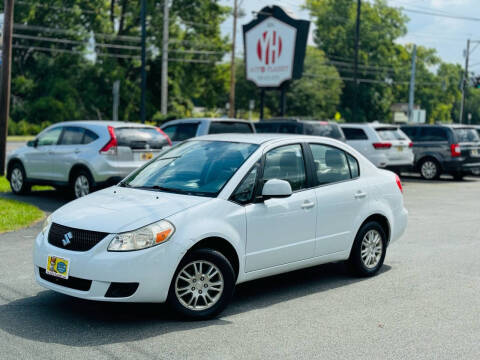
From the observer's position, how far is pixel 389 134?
19.8 meters

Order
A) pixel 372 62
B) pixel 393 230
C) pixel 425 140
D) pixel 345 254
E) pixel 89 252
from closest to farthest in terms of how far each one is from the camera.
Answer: pixel 89 252 → pixel 345 254 → pixel 393 230 → pixel 425 140 → pixel 372 62

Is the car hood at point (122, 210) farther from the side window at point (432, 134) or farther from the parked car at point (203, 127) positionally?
the side window at point (432, 134)

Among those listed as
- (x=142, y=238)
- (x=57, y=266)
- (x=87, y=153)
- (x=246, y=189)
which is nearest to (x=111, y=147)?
(x=87, y=153)

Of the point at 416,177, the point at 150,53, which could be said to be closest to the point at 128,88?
the point at 150,53

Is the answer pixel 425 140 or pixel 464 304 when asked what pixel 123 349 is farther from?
pixel 425 140

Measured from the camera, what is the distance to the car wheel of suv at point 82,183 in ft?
42.8

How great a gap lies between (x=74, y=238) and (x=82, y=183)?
26.5 feet

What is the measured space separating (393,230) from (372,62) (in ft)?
235

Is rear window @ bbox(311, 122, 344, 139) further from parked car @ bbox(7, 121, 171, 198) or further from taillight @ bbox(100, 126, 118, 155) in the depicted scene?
taillight @ bbox(100, 126, 118, 155)

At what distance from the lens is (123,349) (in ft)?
15.8

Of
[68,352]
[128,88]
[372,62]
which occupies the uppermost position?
[372,62]

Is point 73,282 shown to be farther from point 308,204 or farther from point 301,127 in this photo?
point 301,127

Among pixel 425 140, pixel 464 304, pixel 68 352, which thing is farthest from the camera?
pixel 425 140

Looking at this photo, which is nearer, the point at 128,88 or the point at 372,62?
the point at 128,88
